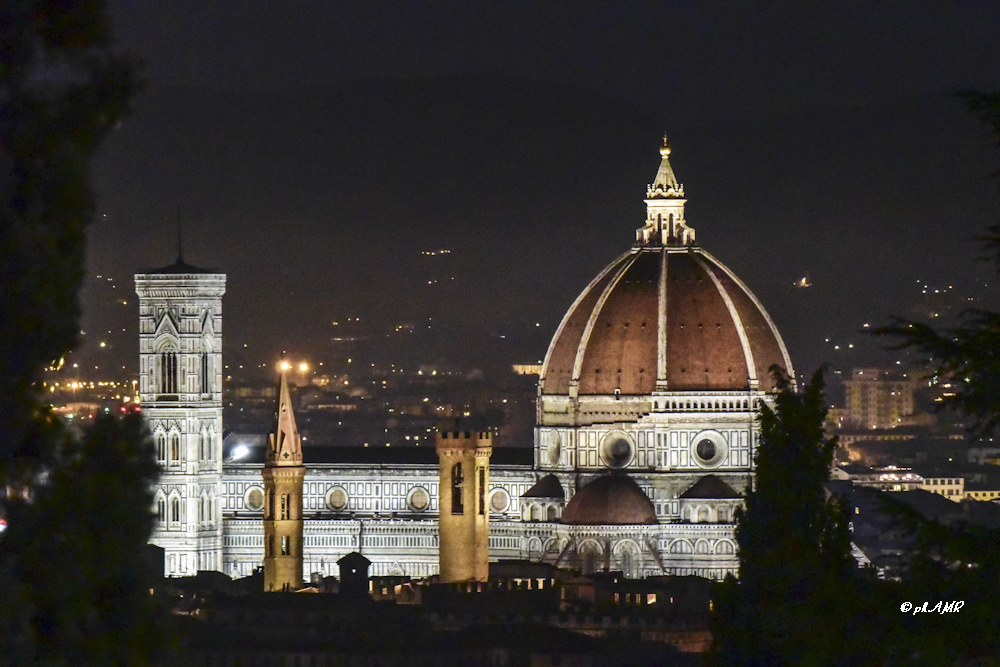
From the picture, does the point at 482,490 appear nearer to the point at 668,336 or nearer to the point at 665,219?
the point at 668,336

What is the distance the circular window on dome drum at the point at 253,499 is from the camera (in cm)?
10700

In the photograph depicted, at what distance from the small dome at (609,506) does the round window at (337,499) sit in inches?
327

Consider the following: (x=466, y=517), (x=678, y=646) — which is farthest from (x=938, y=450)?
(x=678, y=646)

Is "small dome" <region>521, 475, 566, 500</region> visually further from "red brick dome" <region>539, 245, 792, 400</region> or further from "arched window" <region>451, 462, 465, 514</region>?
"arched window" <region>451, 462, 465, 514</region>

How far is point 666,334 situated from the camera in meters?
108

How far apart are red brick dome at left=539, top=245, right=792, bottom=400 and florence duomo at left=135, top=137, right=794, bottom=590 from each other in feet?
0.21

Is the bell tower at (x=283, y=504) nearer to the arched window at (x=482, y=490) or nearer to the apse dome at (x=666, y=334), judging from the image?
the arched window at (x=482, y=490)

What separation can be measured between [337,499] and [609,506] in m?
10.4

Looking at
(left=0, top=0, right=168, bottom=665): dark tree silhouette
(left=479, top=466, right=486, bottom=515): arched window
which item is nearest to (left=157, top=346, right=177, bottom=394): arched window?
(left=479, top=466, right=486, bottom=515): arched window

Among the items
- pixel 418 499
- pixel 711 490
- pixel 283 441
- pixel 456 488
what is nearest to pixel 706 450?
pixel 711 490

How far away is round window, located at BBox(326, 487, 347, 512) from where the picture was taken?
10719 centimetres

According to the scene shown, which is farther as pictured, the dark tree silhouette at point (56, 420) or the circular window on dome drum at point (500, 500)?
the circular window on dome drum at point (500, 500)

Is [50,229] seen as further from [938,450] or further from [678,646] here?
[938,450]

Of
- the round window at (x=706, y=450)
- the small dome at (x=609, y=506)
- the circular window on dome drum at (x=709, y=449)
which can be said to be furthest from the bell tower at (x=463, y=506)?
the round window at (x=706, y=450)
